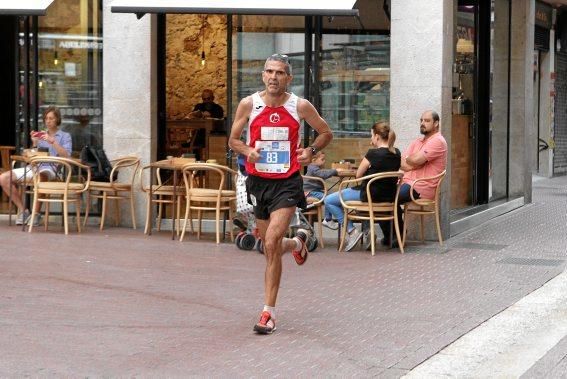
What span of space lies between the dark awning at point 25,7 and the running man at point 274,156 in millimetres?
6763

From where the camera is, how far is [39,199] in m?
14.4

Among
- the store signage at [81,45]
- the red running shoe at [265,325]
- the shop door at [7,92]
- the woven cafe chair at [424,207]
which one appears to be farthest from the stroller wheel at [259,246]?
the shop door at [7,92]

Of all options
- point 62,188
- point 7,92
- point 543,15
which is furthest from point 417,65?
point 543,15

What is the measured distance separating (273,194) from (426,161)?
541 centimetres

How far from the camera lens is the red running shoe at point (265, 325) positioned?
8.27 metres

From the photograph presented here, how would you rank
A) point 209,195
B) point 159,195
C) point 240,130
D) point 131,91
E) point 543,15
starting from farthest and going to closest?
point 543,15 → point 131,91 → point 159,195 → point 209,195 → point 240,130

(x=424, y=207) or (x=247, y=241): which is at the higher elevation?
(x=424, y=207)

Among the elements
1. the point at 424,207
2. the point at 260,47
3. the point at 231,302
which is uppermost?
the point at 260,47

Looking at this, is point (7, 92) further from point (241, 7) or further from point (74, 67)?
point (241, 7)

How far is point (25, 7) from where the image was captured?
15.0m

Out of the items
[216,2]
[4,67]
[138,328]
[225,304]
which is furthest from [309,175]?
[4,67]

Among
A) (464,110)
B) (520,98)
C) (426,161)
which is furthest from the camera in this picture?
(520,98)

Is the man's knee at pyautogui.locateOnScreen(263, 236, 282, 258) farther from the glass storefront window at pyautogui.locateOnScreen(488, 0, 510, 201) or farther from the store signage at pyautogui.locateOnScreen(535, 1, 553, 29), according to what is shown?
the store signage at pyautogui.locateOnScreen(535, 1, 553, 29)

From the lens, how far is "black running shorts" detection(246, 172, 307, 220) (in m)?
8.63
